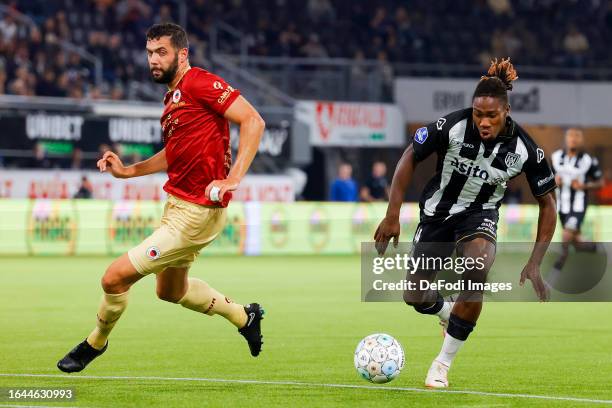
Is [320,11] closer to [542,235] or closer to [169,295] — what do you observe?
[169,295]

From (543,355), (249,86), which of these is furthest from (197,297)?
(249,86)

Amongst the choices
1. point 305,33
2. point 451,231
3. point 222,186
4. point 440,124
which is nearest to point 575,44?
point 305,33

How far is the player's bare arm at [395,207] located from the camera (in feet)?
26.7

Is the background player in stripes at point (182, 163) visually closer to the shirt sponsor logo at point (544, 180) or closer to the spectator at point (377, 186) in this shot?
the shirt sponsor logo at point (544, 180)

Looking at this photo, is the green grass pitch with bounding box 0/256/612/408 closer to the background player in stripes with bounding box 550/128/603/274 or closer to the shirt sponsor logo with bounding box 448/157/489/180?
the shirt sponsor logo with bounding box 448/157/489/180

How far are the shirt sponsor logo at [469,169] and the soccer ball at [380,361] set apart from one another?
1252mm

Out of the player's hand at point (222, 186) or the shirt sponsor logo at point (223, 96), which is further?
the shirt sponsor logo at point (223, 96)

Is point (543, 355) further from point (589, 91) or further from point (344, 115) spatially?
point (589, 91)

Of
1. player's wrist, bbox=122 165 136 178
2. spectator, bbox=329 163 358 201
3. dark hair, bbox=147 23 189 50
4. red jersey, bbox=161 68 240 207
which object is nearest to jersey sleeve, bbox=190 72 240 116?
red jersey, bbox=161 68 240 207

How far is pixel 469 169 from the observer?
A: 28.2 ft

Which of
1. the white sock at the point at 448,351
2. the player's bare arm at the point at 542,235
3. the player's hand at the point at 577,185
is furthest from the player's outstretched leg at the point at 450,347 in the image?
the player's hand at the point at 577,185

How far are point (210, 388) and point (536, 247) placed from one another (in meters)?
2.29

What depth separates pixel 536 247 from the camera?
8.38 m

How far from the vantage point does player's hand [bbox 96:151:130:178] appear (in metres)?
8.57
